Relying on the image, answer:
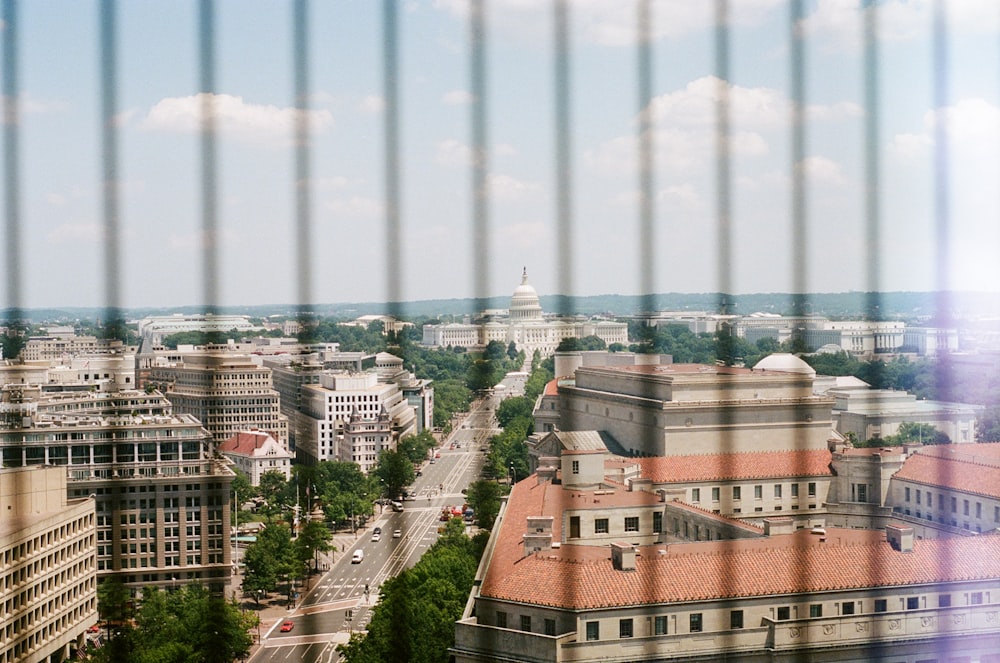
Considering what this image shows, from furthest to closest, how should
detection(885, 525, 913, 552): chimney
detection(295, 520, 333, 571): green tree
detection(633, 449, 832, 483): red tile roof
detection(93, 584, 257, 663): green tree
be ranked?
detection(633, 449, 832, 483): red tile roof, detection(93, 584, 257, 663): green tree, detection(885, 525, 913, 552): chimney, detection(295, 520, 333, 571): green tree

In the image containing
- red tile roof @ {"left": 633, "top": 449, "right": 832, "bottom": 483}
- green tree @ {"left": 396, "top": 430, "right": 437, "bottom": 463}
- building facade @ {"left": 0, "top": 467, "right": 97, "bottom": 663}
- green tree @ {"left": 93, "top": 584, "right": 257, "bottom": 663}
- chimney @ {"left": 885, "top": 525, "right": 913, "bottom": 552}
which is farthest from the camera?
green tree @ {"left": 396, "top": 430, "right": 437, "bottom": 463}

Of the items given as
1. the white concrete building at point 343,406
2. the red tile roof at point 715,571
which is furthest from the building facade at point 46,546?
the white concrete building at point 343,406

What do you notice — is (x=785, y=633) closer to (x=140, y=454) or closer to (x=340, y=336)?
(x=340, y=336)

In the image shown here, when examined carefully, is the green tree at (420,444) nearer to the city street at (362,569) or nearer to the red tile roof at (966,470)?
the city street at (362,569)

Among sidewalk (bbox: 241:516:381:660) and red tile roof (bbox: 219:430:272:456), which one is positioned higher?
red tile roof (bbox: 219:430:272:456)

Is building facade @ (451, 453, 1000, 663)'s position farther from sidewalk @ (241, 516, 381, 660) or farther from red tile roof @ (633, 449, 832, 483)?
sidewalk @ (241, 516, 381, 660)

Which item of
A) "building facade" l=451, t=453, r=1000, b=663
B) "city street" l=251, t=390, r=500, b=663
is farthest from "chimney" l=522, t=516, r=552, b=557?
"city street" l=251, t=390, r=500, b=663

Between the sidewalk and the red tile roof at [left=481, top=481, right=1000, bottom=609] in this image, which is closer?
the red tile roof at [left=481, top=481, right=1000, bottom=609]

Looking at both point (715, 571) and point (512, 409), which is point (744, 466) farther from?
point (512, 409)
